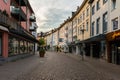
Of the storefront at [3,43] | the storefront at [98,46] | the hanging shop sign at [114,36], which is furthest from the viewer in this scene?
the storefront at [98,46]

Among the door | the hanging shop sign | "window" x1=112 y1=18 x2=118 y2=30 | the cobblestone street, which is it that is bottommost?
the cobblestone street

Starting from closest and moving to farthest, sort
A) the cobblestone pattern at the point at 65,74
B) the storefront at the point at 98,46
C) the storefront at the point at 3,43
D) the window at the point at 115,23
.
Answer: the cobblestone pattern at the point at 65,74
the storefront at the point at 3,43
the window at the point at 115,23
the storefront at the point at 98,46

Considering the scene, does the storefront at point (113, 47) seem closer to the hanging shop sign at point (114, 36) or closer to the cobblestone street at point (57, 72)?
the hanging shop sign at point (114, 36)

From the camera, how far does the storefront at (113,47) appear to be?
24.3 m

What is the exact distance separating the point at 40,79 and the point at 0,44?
14.4 metres

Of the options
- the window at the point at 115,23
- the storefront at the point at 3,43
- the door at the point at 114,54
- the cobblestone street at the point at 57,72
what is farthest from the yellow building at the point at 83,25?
the cobblestone street at the point at 57,72

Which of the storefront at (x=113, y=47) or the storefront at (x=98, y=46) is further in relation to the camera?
the storefront at (x=98, y=46)

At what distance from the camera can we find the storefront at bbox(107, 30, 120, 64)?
24.3m

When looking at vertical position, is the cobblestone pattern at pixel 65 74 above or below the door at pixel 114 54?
below

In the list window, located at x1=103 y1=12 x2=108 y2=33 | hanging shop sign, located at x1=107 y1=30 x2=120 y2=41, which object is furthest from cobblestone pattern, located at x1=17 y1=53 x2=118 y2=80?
window, located at x1=103 y1=12 x2=108 y2=33

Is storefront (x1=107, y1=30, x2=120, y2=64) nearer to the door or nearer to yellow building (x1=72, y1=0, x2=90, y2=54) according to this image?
the door

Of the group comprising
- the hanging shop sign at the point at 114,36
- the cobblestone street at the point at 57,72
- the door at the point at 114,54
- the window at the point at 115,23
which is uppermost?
the window at the point at 115,23

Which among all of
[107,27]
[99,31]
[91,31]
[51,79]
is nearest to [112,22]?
[107,27]

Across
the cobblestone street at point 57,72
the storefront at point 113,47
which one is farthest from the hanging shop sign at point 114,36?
the cobblestone street at point 57,72
